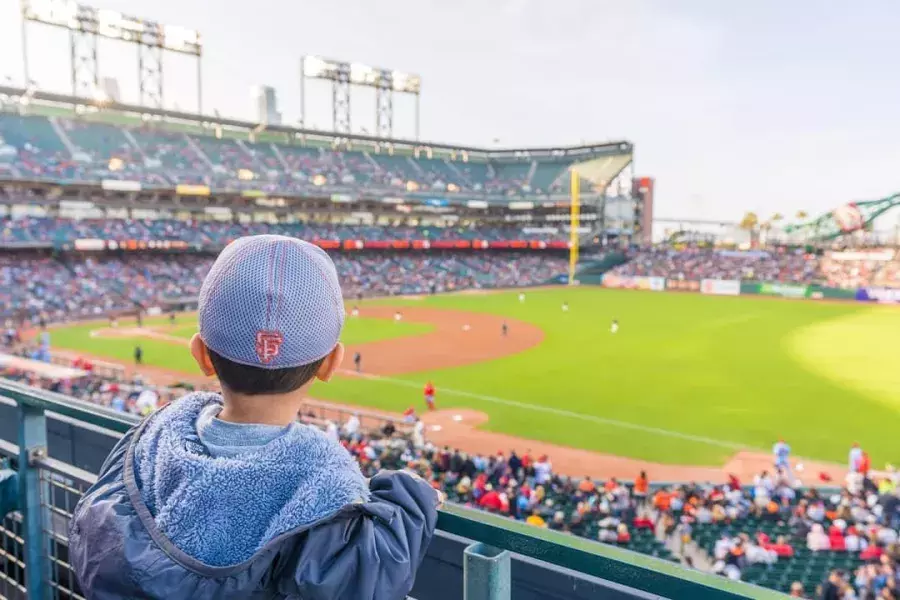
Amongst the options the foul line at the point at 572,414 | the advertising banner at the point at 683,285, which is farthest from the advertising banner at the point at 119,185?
the advertising banner at the point at 683,285

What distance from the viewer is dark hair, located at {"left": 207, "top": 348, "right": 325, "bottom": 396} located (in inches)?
71.3

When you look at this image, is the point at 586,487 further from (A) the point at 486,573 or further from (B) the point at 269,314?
(B) the point at 269,314

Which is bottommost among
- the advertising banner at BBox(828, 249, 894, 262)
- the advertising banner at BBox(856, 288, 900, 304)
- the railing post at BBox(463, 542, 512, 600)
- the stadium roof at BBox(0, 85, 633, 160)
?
the advertising banner at BBox(856, 288, 900, 304)

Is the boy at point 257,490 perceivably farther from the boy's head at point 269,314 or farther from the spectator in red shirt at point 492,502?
the spectator in red shirt at point 492,502

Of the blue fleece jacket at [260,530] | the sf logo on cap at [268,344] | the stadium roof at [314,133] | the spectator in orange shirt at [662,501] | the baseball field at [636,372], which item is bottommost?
the baseball field at [636,372]

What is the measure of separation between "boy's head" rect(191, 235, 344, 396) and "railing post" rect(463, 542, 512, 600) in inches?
26.9

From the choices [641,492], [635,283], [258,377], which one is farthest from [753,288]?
[258,377]

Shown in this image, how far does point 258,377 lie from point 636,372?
2725cm

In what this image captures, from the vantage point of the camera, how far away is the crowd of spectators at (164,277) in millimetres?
44594

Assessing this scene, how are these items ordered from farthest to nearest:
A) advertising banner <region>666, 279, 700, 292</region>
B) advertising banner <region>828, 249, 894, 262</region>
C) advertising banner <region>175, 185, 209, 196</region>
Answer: advertising banner <region>828, 249, 894, 262</region> → advertising banner <region>666, 279, 700, 292</region> → advertising banner <region>175, 185, 209, 196</region>

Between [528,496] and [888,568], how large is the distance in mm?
5884

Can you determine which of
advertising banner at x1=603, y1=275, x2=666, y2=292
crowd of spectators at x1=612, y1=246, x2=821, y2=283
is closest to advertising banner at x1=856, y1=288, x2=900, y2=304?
crowd of spectators at x1=612, y1=246, x2=821, y2=283

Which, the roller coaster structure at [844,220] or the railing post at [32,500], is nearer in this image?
the railing post at [32,500]

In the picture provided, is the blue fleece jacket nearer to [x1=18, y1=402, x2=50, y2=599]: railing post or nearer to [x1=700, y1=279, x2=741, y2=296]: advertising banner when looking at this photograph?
[x1=18, y1=402, x2=50, y2=599]: railing post
